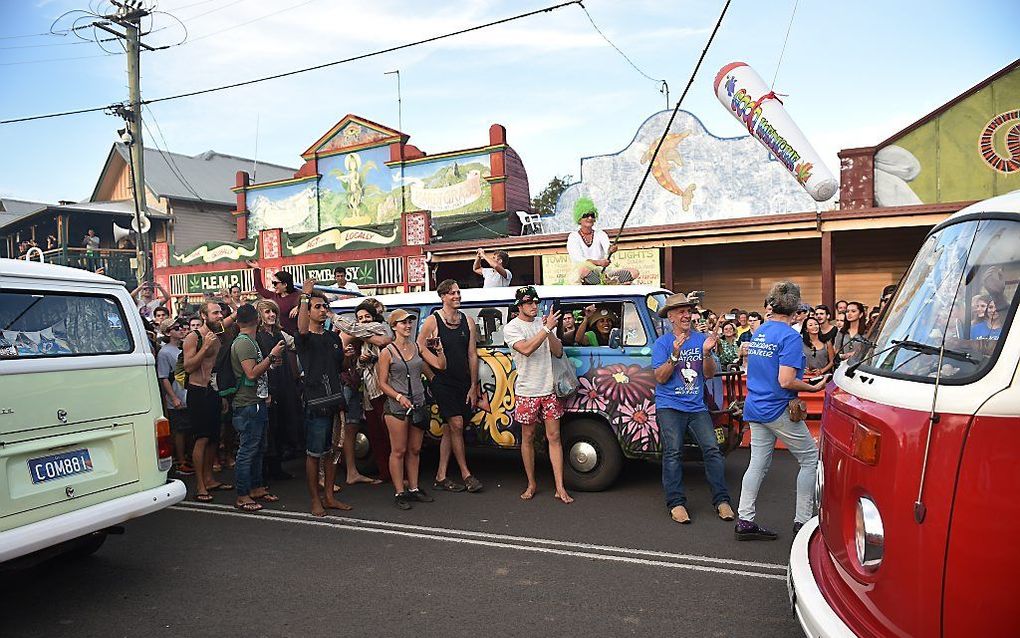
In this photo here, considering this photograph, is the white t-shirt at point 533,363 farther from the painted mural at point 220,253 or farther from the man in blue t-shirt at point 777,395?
the painted mural at point 220,253

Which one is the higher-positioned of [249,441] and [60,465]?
[60,465]

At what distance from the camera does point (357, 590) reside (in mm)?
4648

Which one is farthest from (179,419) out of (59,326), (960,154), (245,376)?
(960,154)

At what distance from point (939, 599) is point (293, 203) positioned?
69.3 feet

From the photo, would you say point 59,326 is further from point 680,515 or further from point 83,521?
point 680,515

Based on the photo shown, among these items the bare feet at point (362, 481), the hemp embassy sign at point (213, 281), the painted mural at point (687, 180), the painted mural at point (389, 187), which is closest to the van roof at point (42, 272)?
the bare feet at point (362, 481)

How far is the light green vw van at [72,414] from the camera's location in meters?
4.07

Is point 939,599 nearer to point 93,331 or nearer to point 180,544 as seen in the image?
point 93,331

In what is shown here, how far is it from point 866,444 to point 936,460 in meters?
0.31

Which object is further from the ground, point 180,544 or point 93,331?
point 93,331

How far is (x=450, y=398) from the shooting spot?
22.6ft

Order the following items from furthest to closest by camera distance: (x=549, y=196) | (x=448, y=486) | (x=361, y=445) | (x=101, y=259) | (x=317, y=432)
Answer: (x=549, y=196) < (x=101, y=259) < (x=361, y=445) < (x=448, y=486) < (x=317, y=432)

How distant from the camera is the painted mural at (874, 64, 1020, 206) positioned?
1297cm

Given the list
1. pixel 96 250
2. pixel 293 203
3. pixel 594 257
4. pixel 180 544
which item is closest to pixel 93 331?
pixel 180 544
